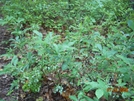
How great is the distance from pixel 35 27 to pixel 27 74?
4.95ft

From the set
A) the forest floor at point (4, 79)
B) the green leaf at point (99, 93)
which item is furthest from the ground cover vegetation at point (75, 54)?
the forest floor at point (4, 79)

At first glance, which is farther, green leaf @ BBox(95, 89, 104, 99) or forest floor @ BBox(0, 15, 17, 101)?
forest floor @ BBox(0, 15, 17, 101)

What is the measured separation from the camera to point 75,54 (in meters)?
3.55

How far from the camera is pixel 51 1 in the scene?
5766 millimetres

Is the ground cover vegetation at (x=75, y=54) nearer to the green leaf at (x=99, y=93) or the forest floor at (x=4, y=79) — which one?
the green leaf at (x=99, y=93)

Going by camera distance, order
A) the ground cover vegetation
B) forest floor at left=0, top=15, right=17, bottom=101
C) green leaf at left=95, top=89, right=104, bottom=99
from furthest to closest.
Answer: forest floor at left=0, top=15, right=17, bottom=101 → the ground cover vegetation → green leaf at left=95, top=89, right=104, bottom=99

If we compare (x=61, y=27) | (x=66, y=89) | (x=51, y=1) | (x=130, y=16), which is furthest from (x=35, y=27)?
(x=130, y=16)

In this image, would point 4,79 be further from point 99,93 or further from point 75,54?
point 99,93

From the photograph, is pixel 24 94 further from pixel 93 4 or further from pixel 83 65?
pixel 93 4

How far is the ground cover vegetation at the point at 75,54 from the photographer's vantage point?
2.73m

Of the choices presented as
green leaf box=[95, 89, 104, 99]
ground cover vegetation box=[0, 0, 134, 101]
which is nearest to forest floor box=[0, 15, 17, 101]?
ground cover vegetation box=[0, 0, 134, 101]

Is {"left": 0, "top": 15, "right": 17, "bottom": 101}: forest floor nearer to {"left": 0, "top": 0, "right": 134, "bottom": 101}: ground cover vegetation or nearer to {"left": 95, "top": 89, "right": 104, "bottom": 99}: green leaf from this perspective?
{"left": 0, "top": 0, "right": 134, "bottom": 101}: ground cover vegetation

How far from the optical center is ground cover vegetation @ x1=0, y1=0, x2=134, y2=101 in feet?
8.96

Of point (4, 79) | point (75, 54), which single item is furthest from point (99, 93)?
point (4, 79)
